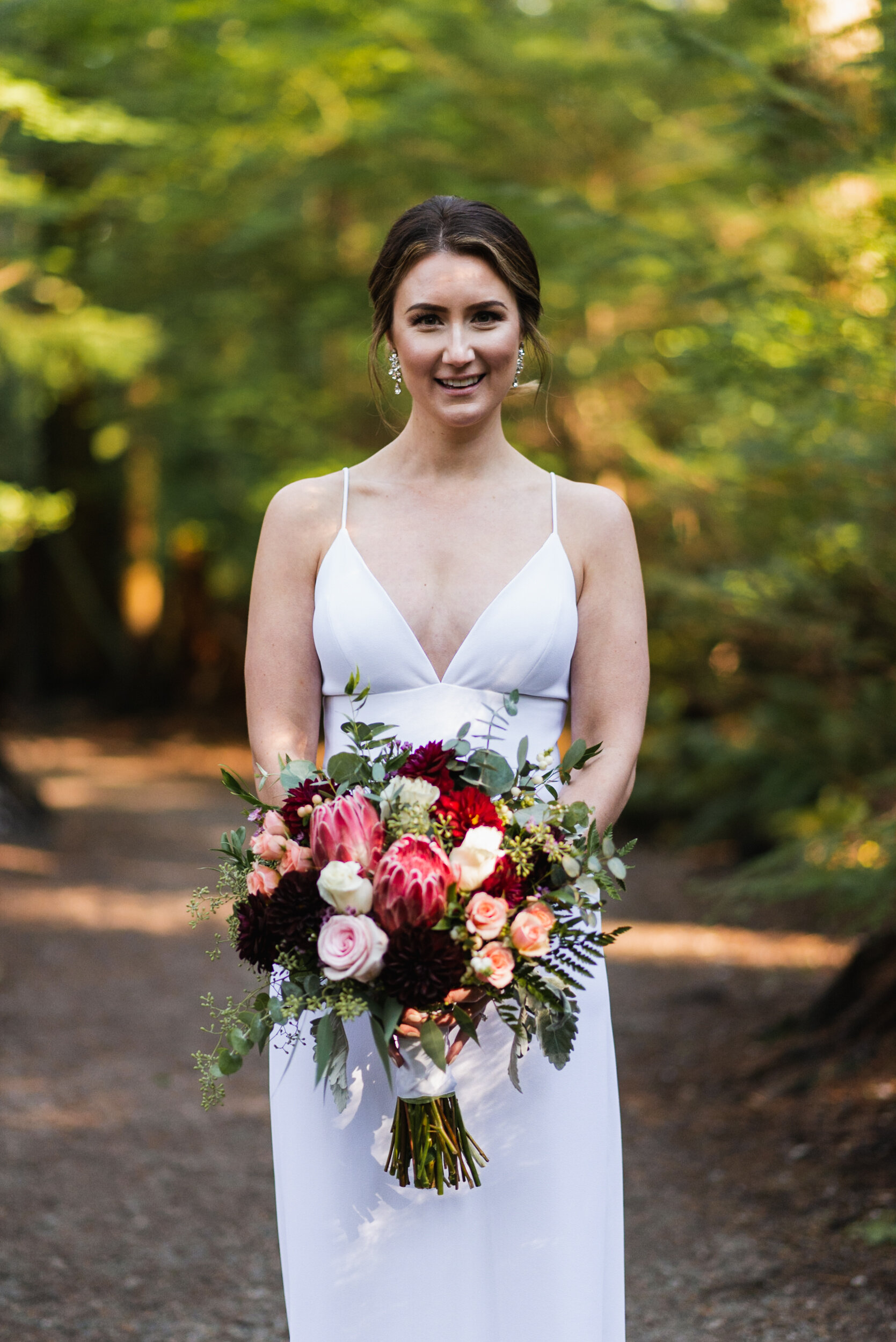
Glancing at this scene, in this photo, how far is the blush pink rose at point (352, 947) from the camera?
2.02 metres

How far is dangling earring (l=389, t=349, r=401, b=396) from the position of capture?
275 centimetres

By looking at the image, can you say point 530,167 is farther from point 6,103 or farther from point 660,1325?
point 660,1325

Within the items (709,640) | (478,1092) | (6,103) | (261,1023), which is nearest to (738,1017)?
(709,640)

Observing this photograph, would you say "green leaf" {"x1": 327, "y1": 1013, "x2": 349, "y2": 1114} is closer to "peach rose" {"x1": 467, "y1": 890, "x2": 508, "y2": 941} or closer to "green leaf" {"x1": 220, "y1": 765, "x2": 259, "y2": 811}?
"peach rose" {"x1": 467, "y1": 890, "x2": 508, "y2": 941}

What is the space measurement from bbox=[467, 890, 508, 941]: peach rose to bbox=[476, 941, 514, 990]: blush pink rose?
0.02 m

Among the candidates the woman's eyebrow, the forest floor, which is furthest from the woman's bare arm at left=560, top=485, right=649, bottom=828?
the forest floor

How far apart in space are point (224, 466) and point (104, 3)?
798 cm

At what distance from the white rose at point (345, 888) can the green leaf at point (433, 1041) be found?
0.21m

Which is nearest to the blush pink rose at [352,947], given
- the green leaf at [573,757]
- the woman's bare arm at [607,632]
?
the green leaf at [573,757]

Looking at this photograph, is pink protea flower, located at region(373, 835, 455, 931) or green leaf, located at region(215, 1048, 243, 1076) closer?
pink protea flower, located at region(373, 835, 455, 931)

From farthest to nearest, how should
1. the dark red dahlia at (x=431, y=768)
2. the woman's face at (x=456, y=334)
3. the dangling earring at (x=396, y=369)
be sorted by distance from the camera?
the dangling earring at (x=396, y=369) < the woman's face at (x=456, y=334) < the dark red dahlia at (x=431, y=768)

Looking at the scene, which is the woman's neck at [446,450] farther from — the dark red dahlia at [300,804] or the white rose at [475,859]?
the white rose at [475,859]

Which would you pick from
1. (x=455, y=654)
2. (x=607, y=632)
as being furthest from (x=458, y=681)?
(x=607, y=632)

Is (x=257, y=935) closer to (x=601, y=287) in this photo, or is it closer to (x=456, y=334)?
(x=456, y=334)
